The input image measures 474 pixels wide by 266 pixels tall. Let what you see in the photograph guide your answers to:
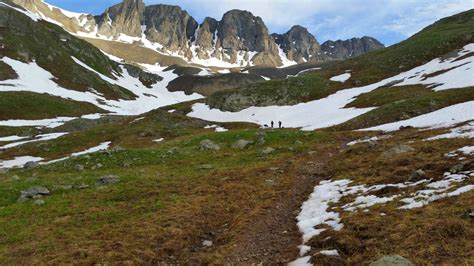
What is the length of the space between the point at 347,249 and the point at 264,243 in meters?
3.92

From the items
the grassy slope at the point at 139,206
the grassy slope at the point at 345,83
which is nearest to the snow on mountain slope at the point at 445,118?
the grassy slope at the point at 139,206

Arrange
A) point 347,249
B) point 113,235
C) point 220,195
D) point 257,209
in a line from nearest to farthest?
point 347,249 → point 113,235 → point 257,209 → point 220,195

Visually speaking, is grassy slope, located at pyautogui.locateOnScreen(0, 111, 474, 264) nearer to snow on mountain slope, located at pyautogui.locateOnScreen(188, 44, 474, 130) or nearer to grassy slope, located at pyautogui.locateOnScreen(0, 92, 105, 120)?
snow on mountain slope, located at pyautogui.locateOnScreen(188, 44, 474, 130)

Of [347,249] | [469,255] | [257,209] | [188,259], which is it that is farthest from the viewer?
[257,209]

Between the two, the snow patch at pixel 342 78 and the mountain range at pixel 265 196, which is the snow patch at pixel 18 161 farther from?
the snow patch at pixel 342 78

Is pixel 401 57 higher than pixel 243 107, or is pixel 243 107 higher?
pixel 401 57

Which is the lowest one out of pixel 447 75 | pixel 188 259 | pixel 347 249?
pixel 188 259

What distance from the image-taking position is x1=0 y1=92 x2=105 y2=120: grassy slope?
4139 inches

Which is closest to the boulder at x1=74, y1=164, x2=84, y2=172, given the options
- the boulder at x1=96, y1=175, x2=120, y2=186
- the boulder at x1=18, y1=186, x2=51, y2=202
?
the boulder at x1=96, y1=175, x2=120, y2=186

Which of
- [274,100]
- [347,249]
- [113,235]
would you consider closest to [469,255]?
[347,249]

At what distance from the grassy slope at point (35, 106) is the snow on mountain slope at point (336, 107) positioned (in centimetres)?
4477

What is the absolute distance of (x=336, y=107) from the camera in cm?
7562

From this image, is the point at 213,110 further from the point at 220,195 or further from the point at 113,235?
the point at 113,235

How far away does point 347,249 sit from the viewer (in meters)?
13.4
